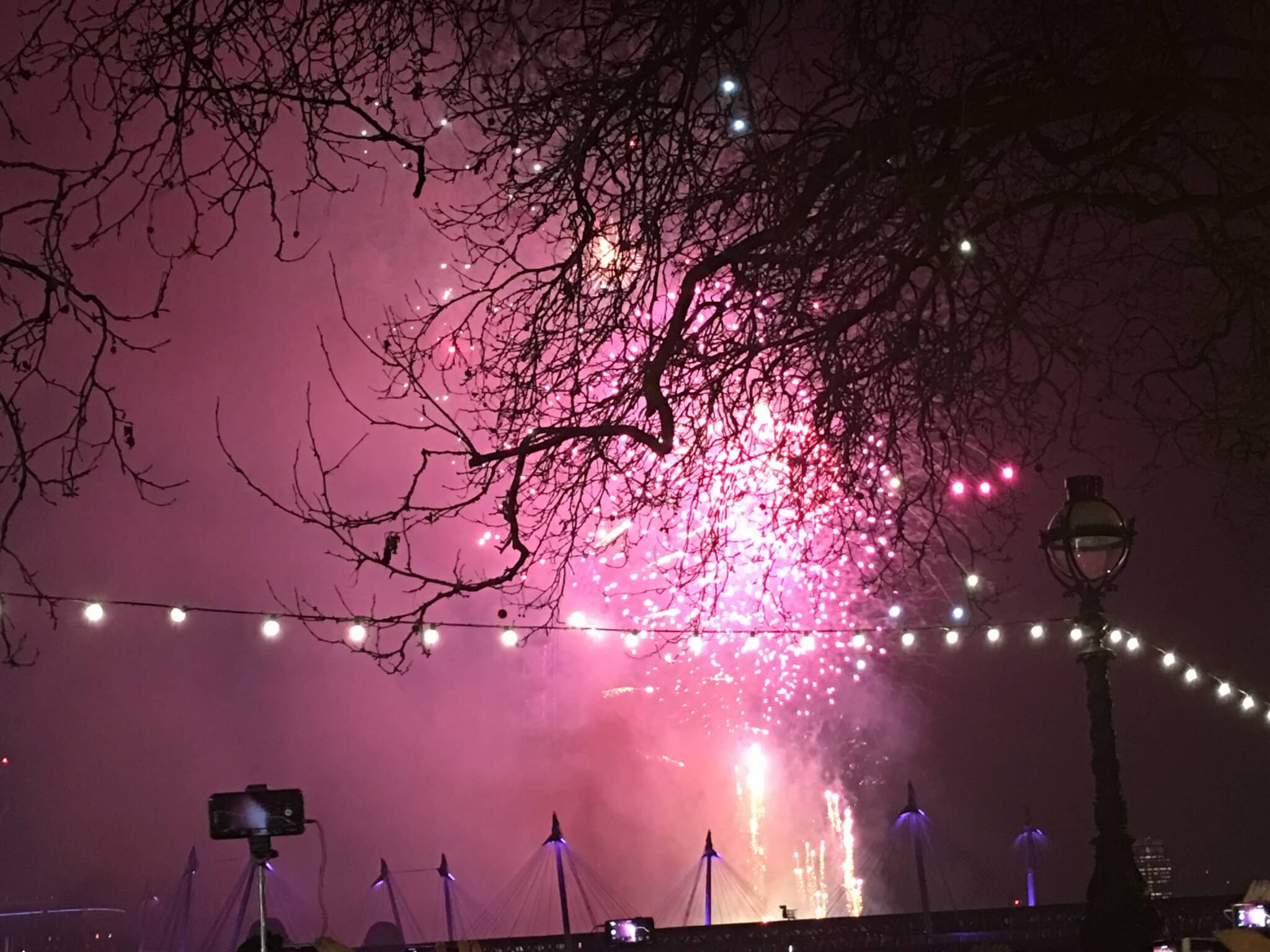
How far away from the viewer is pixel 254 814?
693cm

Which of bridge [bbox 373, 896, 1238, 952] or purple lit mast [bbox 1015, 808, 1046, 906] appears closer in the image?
bridge [bbox 373, 896, 1238, 952]

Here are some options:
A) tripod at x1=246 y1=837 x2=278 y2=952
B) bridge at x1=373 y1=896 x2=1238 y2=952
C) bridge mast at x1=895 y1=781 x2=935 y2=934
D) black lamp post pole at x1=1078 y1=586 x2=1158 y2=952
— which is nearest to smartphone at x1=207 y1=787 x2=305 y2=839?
tripod at x1=246 y1=837 x2=278 y2=952

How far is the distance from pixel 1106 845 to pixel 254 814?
422 cm

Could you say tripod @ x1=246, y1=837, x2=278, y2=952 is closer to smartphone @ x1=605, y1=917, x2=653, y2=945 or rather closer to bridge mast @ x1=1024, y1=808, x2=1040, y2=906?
smartphone @ x1=605, y1=917, x2=653, y2=945

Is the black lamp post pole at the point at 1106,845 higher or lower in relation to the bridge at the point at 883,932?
higher

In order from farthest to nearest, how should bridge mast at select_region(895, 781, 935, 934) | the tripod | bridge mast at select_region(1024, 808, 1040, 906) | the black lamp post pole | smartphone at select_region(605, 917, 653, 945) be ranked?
bridge mast at select_region(1024, 808, 1040, 906), bridge mast at select_region(895, 781, 935, 934), smartphone at select_region(605, 917, 653, 945), the tripod, the black lamp post pole

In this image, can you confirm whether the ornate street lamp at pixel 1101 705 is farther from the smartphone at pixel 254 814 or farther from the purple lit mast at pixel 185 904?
the purple lit mast at pixel 185 904

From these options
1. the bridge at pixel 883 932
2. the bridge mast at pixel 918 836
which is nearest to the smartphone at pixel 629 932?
the bridge at pixel 883 932

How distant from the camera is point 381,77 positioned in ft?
15.5

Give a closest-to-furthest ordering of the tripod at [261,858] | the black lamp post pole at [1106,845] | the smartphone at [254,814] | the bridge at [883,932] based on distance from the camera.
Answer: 1. the black lamp post pole at [1106,845]
2. the tripod at [261,858]
3. the smartphone at [254,814]
4. the bridge at [883,932]

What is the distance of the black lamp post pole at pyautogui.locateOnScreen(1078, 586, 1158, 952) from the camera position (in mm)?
5227

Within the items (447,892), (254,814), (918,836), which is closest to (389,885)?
(447,892)

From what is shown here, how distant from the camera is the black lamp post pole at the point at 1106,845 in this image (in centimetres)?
523

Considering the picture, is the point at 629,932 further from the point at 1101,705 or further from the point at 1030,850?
the point at 1030,850
